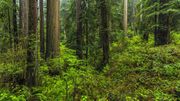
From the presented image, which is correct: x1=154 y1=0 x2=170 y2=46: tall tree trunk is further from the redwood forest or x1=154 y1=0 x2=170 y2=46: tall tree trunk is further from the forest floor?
the forest floor

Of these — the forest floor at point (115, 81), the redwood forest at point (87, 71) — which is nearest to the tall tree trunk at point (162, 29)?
the redwood forest at point (87, 71)

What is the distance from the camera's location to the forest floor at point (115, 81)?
653 cm

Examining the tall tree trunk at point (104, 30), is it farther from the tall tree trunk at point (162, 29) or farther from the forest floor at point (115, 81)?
the tall tree trunk at point (162, 29)

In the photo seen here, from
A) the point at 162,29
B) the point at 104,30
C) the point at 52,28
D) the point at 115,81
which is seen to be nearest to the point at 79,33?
the point at 52,28

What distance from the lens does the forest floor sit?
6.53 metres

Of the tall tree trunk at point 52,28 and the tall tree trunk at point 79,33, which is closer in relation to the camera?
the tall tree trunk at point 52,28

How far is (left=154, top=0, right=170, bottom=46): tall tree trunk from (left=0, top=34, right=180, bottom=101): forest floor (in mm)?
1656

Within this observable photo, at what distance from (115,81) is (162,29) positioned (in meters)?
5.23

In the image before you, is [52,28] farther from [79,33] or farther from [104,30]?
[79,33]

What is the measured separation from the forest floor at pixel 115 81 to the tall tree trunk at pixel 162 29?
5.43ft

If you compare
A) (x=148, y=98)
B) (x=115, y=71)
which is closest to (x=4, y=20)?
(x=115, y=71)

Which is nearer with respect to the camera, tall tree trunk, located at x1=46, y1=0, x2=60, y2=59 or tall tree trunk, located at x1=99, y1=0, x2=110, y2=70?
tall tree trunk, located at x1=99, y1=0, x2=110, y2=70

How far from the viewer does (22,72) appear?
26.0ft

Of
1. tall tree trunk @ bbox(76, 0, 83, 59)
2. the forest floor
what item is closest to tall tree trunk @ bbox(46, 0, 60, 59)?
the forest floor
